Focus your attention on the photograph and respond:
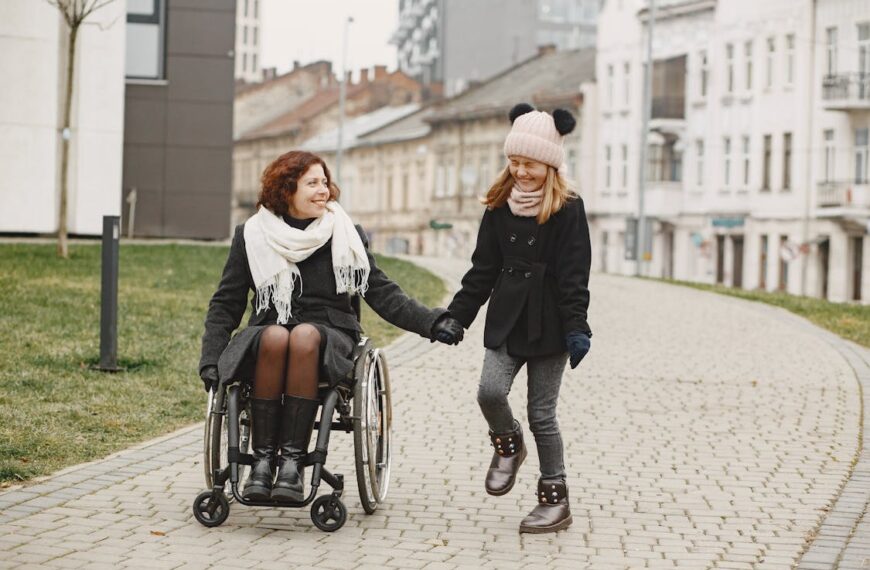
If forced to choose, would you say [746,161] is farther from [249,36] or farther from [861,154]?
[249,36]

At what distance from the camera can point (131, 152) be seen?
136 feet

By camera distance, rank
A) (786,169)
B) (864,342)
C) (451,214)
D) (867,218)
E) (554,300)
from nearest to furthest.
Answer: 1. (554,300)
2. (864,342)
3. (867,218)
4. (786,169)
5. (451,214)

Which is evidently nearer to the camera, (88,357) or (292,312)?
(292,312)

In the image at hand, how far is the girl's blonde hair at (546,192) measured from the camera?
787 cm

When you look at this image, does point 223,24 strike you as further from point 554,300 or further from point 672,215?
point 554,300

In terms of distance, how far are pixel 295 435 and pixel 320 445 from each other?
115mm

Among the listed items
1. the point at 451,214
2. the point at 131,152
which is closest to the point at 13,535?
the point at 131,152

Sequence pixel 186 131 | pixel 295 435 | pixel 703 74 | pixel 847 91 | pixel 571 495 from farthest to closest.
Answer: pixel 703 74 → pixel 847 91 → pixel 186 131 → pixel 571 495 → pixel 295 435

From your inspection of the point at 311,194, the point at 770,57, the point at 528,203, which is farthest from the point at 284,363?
the point at 770,57

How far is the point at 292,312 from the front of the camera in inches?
321

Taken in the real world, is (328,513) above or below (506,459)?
below

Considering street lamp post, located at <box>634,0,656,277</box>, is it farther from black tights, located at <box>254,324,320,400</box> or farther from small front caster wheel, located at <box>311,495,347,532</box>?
small front caster wheel, located at <box>311,495,347,532</box>

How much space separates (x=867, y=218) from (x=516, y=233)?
45898 millimetres

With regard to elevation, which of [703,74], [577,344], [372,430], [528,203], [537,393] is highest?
[703,74]
